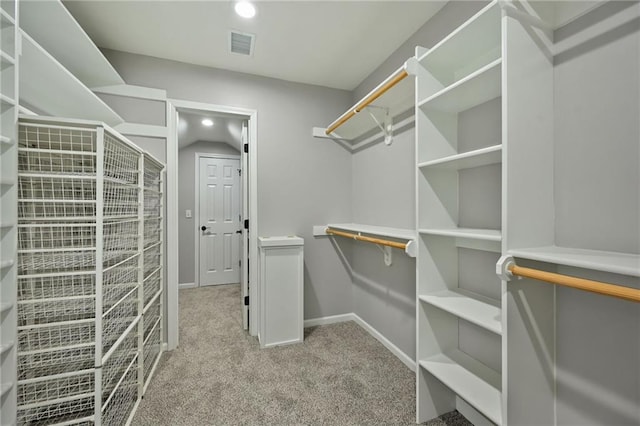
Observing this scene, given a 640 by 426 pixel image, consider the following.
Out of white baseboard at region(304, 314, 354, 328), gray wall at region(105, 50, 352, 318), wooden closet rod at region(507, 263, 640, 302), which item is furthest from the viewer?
white baseboard at region(304, 314, 354, 328)

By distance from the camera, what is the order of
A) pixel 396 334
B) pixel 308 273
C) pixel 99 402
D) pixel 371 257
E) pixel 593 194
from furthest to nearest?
pixel 308 273 < pixel 371 257 < pixel 396 334 < pixel 99 402 < pixel 593 194

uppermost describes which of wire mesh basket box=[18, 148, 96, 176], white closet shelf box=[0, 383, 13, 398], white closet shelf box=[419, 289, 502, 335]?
wire mesh basket box=[18, 148, 96, 176]

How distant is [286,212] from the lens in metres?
2.83

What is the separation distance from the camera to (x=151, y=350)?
6.97 ft

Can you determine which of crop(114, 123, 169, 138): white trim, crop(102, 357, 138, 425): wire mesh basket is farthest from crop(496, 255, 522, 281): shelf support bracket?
crop(114, 123, 169, 138): white trim

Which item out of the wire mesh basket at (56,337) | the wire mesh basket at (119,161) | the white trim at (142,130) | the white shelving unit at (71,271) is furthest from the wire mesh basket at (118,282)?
the white trim at (142,130)

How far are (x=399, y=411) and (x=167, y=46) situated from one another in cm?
315

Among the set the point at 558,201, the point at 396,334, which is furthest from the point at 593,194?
the point at 396,334

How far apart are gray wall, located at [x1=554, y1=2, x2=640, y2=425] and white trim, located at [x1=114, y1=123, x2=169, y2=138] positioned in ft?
8.83

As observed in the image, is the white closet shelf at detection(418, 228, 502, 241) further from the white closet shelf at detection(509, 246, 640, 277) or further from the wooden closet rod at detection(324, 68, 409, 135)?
the wooden closet rod at detection(324, 68, 409, 135)

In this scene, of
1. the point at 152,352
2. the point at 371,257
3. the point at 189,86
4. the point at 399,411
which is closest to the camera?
the point at 399,411

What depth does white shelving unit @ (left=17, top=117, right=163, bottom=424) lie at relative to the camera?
1169mm

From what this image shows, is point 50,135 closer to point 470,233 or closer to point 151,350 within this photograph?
point 151,350

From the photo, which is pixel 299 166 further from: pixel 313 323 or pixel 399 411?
pixel 399 411
